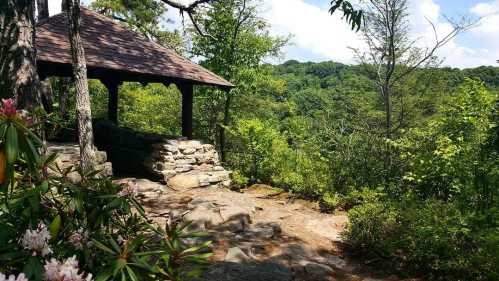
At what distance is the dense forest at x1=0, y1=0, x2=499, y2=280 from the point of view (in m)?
Result: 5.29

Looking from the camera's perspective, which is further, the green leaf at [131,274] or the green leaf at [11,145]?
the green leaf at [131,274]

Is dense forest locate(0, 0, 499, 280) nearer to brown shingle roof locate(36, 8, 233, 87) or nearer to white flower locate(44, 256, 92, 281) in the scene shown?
white flower locate(44, 256, 92, 281)

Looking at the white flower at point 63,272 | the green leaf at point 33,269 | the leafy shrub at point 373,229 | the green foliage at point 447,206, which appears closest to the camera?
the white flower at point 63,272

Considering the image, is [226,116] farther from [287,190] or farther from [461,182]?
[461,182]

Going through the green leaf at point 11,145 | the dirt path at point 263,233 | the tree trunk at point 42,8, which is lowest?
the dirt path at point 263,233

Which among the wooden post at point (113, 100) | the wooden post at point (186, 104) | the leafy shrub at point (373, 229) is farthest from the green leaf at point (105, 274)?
the wooden post at point (113, 100)

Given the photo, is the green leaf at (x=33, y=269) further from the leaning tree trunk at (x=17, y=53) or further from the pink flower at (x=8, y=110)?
the leaning tree trunk at (x=17, y=53)

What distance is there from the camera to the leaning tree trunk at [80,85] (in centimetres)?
648

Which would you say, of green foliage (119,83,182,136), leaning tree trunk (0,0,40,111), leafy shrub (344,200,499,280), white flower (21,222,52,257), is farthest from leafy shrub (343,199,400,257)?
green foliage (119,83,182,136)

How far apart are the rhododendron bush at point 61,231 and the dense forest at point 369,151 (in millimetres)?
22

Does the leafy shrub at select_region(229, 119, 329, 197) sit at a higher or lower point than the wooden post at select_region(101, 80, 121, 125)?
lower

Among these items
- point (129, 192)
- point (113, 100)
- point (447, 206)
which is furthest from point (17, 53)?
Result: point (113, 100)

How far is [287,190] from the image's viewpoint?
10.2 m

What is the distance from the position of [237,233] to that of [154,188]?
9.59 ft
